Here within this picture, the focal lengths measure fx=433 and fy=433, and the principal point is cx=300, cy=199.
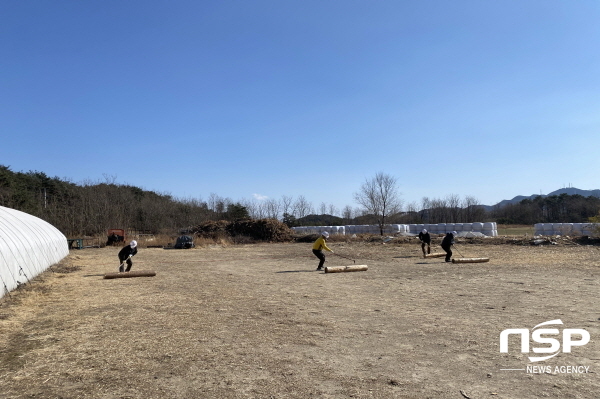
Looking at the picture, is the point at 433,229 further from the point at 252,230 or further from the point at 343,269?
the point at 343,269

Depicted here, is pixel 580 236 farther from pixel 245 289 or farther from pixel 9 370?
pixel 9 370

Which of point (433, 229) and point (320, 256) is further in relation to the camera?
point (433, 229)

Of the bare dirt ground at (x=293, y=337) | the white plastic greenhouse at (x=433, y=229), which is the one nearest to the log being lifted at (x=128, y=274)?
the bare dirt ground at (x=293, y=337)

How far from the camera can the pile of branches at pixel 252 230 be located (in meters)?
43.2

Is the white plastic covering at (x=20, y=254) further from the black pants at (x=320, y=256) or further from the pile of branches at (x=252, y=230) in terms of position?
the pile of branches at (x=252, y=230)

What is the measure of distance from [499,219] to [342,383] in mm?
80129

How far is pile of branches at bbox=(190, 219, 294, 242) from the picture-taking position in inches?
1700

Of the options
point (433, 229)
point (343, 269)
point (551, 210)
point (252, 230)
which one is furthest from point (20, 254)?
point (551, 210)

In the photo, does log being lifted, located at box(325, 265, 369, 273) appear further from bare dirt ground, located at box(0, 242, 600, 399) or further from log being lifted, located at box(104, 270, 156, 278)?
log being lifted, located at box(104, 270, 156, 278)

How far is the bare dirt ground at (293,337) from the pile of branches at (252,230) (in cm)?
2836

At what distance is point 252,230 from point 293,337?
37271mm

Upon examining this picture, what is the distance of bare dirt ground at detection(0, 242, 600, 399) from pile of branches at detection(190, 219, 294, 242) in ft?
93.0

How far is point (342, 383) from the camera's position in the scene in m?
5.29

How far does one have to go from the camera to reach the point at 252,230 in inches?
1751
